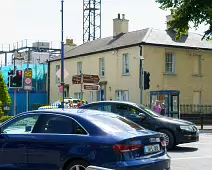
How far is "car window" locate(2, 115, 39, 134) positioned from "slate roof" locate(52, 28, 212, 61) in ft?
83.4

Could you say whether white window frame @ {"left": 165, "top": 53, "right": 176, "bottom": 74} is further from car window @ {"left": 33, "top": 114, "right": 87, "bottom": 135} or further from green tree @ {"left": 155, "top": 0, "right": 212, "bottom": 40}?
car window @ {"left": 33, "top": 114, "right": 87, "bottom": 135}

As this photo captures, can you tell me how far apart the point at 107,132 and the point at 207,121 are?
27527 millimetres

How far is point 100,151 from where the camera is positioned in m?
7.48

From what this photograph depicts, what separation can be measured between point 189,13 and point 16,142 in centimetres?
1849

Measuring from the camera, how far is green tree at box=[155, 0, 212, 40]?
2416 cm

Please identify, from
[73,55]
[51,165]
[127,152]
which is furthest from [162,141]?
[73,55]

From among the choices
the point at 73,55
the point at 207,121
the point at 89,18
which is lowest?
the point at 207,121

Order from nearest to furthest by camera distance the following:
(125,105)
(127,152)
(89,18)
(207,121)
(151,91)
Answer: (127,152) < (125,105) < (151,91) < (207,121) < (89,18)

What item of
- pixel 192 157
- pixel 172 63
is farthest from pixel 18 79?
pixel 172 63

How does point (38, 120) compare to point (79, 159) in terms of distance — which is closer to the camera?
point (79, 159)

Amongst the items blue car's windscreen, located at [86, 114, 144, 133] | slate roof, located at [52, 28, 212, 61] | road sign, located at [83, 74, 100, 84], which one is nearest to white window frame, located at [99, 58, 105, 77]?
slate roof, located at [52, 28, 212, 61]

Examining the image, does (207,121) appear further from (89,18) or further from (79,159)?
(79,159)

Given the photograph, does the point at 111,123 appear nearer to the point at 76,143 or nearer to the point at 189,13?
the point at 76,143

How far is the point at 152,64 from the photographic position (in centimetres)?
3416
